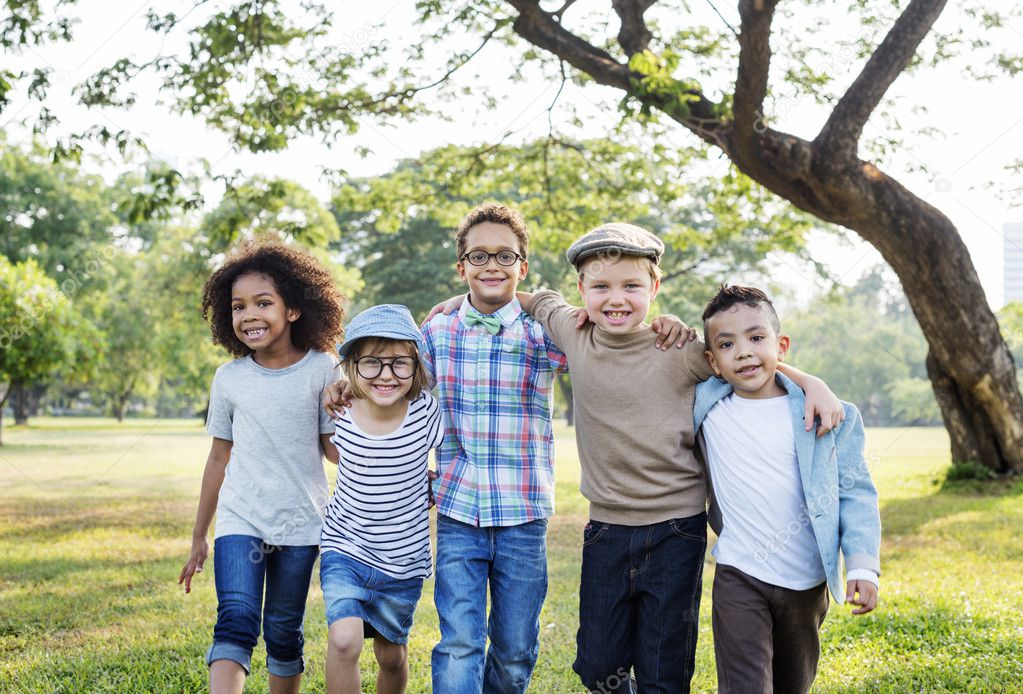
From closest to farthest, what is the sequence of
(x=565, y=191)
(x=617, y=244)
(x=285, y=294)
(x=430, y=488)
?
1. (x=617, y=244)
2. (x=430, y=488)
3. (x=285, y=294)
4. (x=565, y=191)

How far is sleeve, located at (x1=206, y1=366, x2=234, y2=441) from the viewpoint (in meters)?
3.52

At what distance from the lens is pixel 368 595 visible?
10.3 ft

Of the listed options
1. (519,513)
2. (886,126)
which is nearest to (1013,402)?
(886,126)

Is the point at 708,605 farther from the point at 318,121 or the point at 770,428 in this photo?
the point at 318,121

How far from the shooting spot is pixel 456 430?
333 cm

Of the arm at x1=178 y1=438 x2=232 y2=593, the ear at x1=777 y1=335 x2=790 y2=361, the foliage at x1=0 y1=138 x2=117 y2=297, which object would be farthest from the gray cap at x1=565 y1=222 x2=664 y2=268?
the foliage at x1=0 y1=138 x2=117 y2=297

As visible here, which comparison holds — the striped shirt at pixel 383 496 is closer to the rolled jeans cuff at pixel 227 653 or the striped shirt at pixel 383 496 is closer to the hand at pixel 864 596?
the rolled jeans cuff at pixel 227 653

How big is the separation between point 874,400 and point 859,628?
2229 inches

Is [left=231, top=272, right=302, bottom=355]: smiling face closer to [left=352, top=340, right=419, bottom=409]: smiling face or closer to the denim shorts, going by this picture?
[left=352, top=340, right=419, bottom=409]: smiling face

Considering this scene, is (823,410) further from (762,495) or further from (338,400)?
(338,400)

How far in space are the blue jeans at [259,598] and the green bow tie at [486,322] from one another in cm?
106

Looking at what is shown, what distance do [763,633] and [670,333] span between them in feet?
3.48

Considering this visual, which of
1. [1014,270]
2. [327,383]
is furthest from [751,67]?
[1014,270]

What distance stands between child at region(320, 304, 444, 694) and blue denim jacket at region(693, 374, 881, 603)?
50.9 inches
